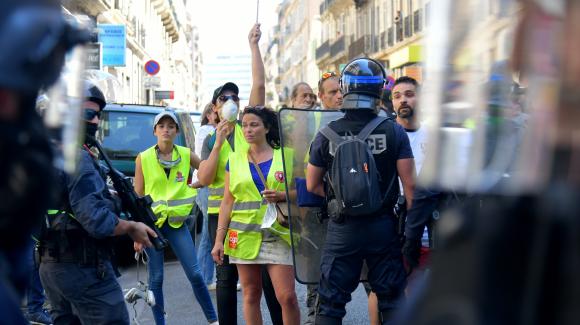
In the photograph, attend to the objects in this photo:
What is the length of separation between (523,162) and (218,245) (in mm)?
4517

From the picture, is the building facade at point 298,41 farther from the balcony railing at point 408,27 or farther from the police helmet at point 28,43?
the police helmet at point 28,43

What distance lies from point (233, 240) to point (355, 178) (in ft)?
4.37

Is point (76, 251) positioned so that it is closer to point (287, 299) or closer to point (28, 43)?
point (287, 299)

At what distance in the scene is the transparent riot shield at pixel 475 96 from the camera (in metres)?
1.81

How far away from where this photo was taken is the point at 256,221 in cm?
595

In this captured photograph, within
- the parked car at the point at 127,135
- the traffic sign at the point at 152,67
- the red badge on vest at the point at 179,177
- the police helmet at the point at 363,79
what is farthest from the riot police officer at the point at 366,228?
the traffic sign at the point at 152,67

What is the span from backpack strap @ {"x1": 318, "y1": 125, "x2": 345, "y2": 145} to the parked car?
6.63 meters

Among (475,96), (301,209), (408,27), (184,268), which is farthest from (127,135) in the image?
(408,27)

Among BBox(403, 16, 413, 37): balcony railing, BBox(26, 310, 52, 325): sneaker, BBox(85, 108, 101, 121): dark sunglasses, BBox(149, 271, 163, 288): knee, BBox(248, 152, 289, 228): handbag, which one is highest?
BBox(403, 16, 413, 37): balcony railing

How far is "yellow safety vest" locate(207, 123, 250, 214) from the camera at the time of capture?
621 centimetres

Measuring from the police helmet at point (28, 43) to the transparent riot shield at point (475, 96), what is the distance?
741 mm

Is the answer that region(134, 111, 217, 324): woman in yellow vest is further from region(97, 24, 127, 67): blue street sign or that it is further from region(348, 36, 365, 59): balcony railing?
region(348, 36, 365, 59): balcony railing

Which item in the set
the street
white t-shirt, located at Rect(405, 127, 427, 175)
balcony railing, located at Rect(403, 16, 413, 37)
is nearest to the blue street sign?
the street

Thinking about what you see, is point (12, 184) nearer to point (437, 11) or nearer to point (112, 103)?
point (437, 11)
